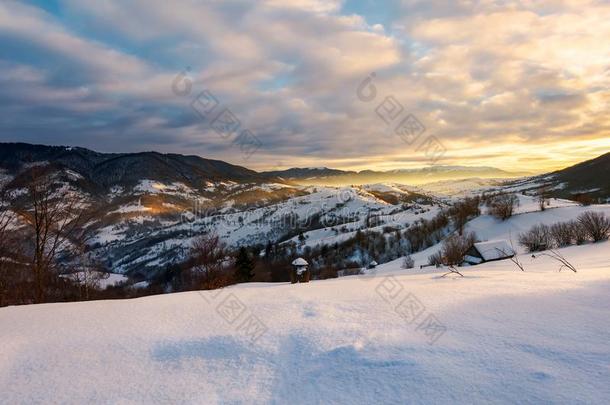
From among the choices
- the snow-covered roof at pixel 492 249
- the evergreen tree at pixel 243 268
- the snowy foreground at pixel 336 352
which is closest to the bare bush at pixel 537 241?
the snow-covered roof at pixel 492 249

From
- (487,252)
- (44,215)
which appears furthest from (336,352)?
(487,252)

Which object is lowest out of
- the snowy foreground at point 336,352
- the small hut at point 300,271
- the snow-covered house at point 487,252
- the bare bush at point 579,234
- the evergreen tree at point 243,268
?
the evergreen tree at point 243,268

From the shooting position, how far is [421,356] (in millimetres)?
4051

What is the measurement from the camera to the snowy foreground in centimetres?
346

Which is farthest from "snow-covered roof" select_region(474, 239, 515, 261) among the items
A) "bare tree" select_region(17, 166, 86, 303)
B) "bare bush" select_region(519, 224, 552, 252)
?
"bare tree" select_region(17, 166, 86, 303)

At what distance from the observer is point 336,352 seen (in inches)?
176

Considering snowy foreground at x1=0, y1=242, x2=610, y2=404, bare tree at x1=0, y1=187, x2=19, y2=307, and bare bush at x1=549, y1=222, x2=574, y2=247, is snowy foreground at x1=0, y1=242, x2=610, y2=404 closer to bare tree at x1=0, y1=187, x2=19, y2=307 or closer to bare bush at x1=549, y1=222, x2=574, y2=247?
bare tree at x1=0, y1=187, x2=19, y2=307

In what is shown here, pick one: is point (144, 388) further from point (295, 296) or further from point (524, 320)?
point (524, 320)

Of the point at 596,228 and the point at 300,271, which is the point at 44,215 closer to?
the point at 300,271

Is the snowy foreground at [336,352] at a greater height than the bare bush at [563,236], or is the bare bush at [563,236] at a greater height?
the snowy foreground at [336,352]

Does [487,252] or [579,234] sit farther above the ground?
[579,234]

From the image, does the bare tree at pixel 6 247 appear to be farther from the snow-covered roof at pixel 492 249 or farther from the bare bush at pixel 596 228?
the snow-covered roof at pixel 492 249

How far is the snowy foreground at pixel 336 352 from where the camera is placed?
11.3 ft

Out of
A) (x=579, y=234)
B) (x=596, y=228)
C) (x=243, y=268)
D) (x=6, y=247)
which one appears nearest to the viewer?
(x=6, y=247)
